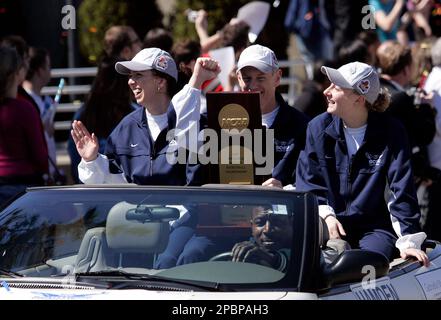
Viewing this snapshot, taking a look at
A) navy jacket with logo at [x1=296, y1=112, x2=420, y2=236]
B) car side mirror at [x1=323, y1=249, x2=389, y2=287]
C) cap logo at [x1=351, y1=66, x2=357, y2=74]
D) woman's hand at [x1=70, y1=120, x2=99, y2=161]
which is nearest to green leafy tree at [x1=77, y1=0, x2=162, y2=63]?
woman's hand at [x1=70, y1=120, x2=99, y2=161]

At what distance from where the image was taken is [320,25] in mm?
13906

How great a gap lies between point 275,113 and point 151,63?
2.94ft

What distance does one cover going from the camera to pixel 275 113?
25.6 ft

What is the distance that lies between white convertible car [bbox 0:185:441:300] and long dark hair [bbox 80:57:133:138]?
3.16 m

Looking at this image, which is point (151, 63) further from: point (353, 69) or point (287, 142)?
point (353, 69)

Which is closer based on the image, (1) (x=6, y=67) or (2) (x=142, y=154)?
(2) (x=142, y=154)

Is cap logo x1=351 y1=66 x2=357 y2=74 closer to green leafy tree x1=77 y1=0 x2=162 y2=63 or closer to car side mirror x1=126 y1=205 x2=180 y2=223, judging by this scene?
car side mirror x1=126 y1=205 x2=180 y2=223

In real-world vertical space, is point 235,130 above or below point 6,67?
below

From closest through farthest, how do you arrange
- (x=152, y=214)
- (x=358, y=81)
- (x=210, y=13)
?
1. (x=152, y=214)
2. (x=358, y=81)
3. (x=210, y=13)

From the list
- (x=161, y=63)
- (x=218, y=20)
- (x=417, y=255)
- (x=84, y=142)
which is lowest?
(x=417, y=255)

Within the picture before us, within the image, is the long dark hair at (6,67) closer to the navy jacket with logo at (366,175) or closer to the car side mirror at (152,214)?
the navy jacket with logo at (366,175)

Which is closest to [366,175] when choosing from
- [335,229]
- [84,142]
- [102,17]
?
[335,229]

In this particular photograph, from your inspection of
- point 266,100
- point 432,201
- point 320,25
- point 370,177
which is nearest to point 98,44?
point 320,25

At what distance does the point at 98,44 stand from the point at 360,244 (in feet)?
27.4
